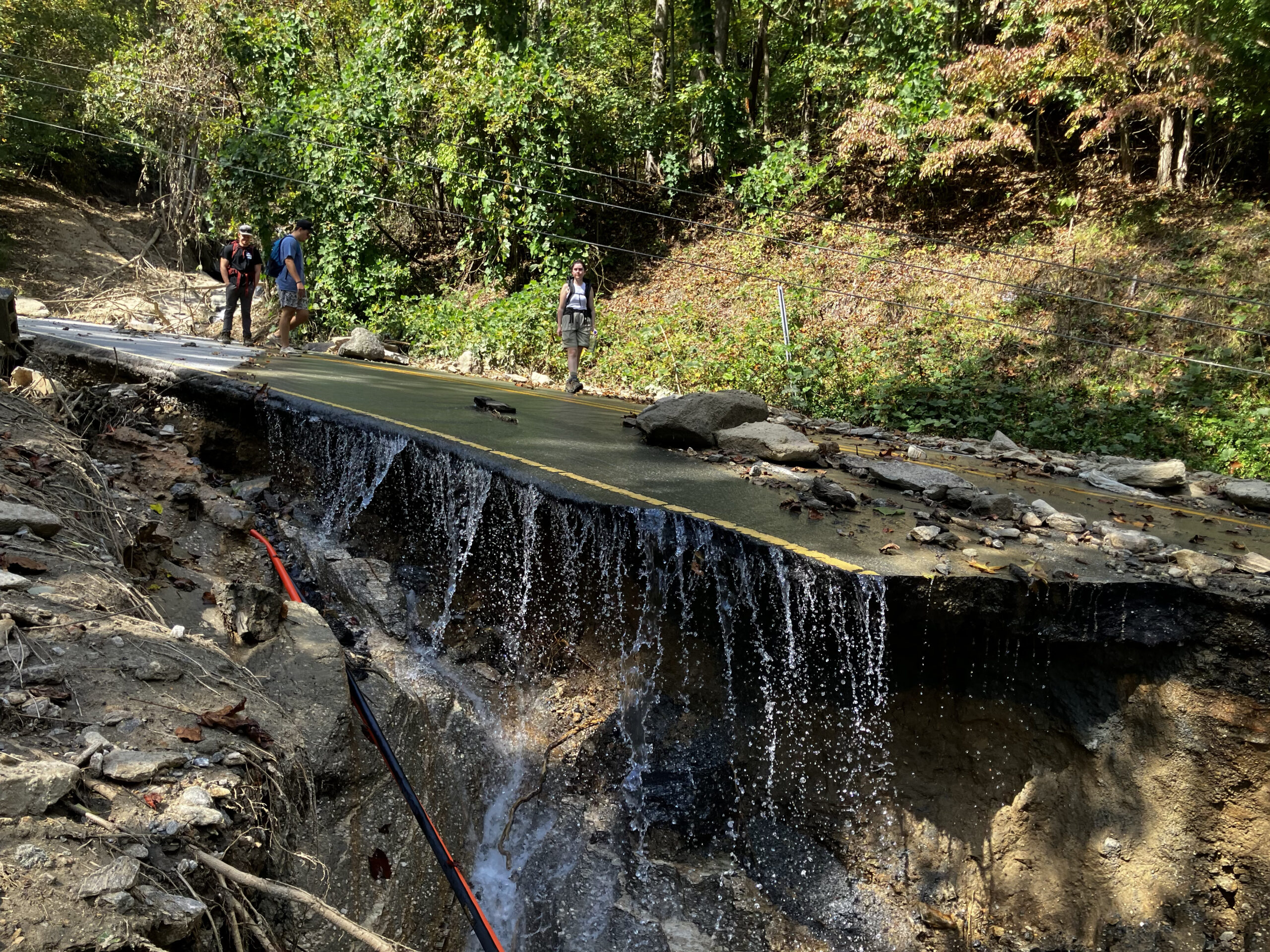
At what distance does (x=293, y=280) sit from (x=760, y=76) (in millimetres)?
13699

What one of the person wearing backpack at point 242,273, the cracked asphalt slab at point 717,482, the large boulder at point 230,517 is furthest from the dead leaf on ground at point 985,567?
the person wearing backpack at point 242,273

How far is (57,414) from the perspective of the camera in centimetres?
569

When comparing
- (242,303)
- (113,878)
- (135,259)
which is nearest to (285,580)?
(113,878)

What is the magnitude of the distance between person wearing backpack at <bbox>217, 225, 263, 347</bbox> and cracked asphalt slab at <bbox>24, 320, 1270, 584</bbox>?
1.75m

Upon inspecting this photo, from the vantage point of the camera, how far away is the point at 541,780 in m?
5.26

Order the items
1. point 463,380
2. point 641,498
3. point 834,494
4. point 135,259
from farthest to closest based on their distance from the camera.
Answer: point 135,259 < point 463,380 < point 834,494 < point 641,498

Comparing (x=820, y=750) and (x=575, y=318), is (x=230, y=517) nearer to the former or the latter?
(x=820, y=750)

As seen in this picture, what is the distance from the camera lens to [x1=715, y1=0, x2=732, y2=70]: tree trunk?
705 inches

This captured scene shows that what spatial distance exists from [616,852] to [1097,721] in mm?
3081

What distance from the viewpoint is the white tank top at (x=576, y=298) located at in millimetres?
10750

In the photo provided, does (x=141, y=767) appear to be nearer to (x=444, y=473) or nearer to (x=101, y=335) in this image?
(x=444, y=473)

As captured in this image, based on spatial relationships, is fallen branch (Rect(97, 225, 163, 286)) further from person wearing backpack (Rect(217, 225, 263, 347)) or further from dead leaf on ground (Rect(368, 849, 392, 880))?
dead leaf on ground (Rect(368, 849, 392, 880))

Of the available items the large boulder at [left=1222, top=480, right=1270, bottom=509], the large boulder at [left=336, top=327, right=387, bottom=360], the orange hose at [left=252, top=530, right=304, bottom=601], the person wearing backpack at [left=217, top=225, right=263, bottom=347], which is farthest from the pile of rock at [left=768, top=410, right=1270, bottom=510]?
the person wearing backpack at [left=217, top=225, right=263, bottom=347]

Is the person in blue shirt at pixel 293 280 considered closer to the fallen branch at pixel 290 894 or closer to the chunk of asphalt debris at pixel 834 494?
the chunk of asphalt debris at pixel 834 494
